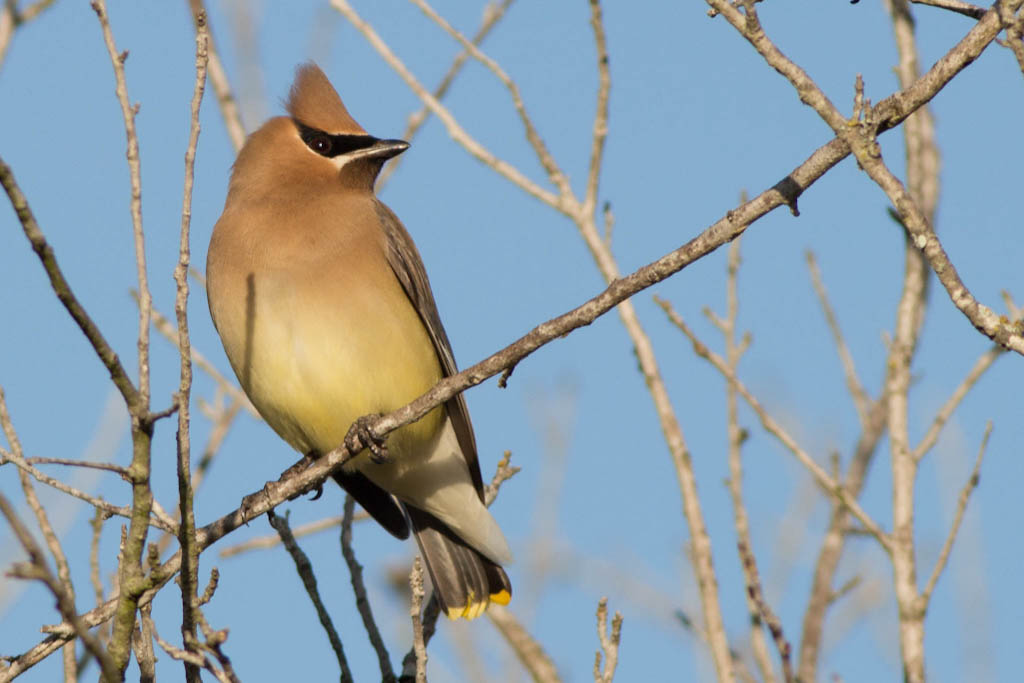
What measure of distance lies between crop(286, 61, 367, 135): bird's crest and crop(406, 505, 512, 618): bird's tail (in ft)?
5.76

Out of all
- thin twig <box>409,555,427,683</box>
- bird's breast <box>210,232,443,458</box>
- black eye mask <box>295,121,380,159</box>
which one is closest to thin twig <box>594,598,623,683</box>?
thin twig <box>409,555,427,683</box>

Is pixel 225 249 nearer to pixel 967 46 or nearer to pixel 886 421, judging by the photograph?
pixel 886 421

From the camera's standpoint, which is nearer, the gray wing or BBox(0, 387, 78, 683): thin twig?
BBox(0, 387, 78, 683): thin twig

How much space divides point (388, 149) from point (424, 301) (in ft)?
2.36

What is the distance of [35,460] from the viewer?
10.4 ft

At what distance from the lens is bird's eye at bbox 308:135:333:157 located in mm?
6152

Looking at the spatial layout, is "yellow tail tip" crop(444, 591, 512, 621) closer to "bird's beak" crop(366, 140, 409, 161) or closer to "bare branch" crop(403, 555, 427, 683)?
"bird's beak" crop(366, 140, 409, 161)

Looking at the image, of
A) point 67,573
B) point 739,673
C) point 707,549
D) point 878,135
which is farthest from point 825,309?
point 67,573

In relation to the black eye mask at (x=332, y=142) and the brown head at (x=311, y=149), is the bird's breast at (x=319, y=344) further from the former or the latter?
the black eye mask at (x=332, y=142)

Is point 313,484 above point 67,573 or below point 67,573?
above

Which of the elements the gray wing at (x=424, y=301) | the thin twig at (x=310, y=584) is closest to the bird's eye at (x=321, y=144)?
the gray wing at (x=424, y=301)

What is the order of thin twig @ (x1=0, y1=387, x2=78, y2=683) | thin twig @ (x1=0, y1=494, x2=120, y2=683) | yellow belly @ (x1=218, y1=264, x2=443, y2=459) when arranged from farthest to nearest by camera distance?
yellow belly @ (x1=218, y1=264, x2=443, y2=459) → thin twig @ (x1=0, y1=387, x2=78, y2=683) → thin twig @ (x1=0, y1=494, x2=120, y2=683)

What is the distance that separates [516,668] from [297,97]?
2.81 meters

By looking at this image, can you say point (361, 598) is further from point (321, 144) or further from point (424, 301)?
point (321, 144)
